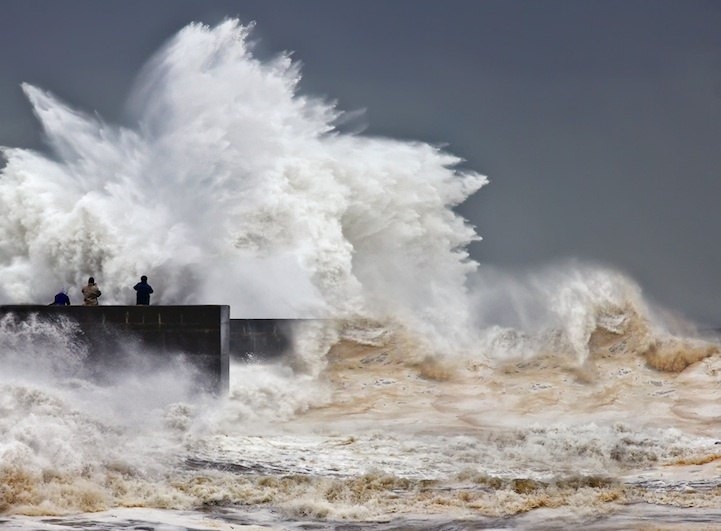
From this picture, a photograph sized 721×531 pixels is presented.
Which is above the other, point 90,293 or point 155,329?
point 90,293

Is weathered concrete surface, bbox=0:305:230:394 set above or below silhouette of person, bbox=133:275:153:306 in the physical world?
below

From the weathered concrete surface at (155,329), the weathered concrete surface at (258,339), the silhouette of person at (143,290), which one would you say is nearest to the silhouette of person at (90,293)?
the silhouette of person at (143,290)

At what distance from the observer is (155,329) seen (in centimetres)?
1403

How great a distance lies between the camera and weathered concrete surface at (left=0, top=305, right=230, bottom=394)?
1388 centimetres

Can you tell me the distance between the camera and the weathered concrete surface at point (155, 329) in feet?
45.5

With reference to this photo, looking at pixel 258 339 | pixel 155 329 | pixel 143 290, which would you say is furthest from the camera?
pixel 258 339

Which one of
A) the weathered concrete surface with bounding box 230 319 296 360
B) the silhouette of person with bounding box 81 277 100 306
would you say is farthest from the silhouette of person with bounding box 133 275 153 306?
the weathered concrete surface with bounding box 230 319 296 360

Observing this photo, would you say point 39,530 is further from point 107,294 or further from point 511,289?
point 511,289

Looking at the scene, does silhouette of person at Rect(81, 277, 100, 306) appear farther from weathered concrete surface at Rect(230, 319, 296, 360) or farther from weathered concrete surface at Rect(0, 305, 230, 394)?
weathered concrete surface at Rect(230, 319, 296, 360)

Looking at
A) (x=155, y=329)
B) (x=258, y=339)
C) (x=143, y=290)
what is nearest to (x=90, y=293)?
(x=143, y=290)

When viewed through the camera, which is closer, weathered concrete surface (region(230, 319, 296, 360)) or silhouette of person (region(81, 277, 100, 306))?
silhouette of person (region(81, 277, 100, 306))

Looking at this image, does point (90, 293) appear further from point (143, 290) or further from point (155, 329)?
point (155, 329)

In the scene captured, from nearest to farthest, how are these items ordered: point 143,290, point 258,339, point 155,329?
1. point 155,329
2. point 143,290
3. point 258,339

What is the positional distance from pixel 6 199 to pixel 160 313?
31.0 feet
